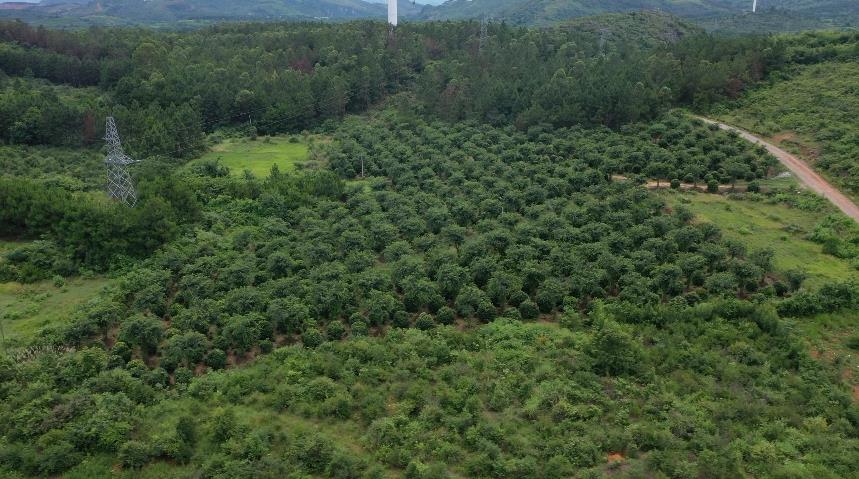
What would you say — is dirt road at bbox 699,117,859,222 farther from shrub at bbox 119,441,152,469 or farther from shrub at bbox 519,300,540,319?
shrub at bbox 119,441,152,469

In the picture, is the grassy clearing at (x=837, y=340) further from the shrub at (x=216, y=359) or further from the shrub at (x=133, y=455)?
the shrub at (x=133, y=455)

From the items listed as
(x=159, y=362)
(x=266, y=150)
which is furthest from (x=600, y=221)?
(x=266, y=150)

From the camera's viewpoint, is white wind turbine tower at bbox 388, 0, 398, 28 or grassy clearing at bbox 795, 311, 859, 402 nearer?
grassy clearing at bbox 795, 311, 859, 402

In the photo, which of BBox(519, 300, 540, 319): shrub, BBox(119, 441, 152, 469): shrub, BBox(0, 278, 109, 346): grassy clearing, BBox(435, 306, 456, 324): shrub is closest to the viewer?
BBox(119, 441, 152, 469): shrub

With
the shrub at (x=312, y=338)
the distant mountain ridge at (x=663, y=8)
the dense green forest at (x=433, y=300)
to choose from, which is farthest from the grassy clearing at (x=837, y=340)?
the distant mountain ridge at (x=663, y=8)

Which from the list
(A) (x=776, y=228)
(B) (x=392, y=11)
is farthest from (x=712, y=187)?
(B) (x=392, y=11)

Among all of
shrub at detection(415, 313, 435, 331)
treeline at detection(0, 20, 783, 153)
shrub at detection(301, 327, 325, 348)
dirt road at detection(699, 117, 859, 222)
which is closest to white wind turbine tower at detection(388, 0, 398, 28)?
treeline at detection(0, 20, 783, 153)

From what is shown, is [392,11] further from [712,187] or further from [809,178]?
[809,178]
